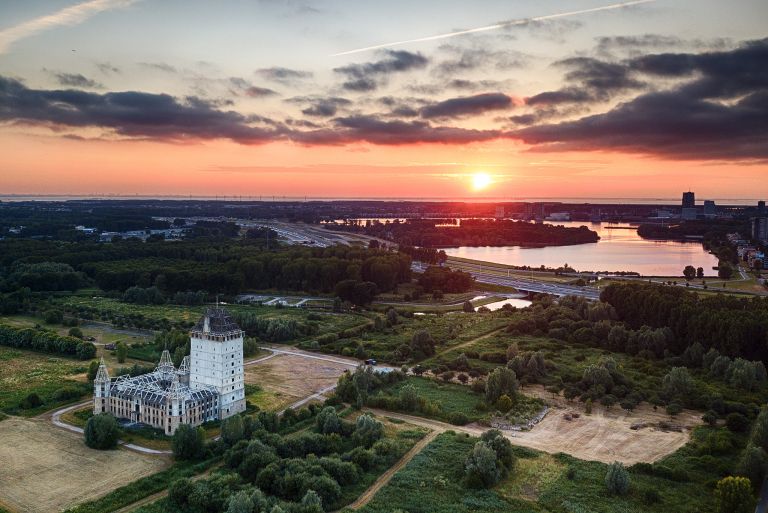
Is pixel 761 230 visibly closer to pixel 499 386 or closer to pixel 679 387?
pixel 679 387

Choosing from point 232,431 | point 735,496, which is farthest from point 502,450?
point 232,431

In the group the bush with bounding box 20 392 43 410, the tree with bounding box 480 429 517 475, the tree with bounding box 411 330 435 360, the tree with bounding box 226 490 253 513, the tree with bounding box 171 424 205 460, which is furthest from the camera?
the tree with bounding box 411 330 435 360

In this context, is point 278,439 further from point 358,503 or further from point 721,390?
point 721,390

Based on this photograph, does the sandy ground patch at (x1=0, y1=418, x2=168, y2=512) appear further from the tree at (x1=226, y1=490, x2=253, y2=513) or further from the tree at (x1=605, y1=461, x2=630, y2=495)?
the tree at (x1=605, y1=461, x2=630, y2=495)

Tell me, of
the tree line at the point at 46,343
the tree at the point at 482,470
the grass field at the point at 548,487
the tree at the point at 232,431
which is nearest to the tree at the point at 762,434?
the grass field at the point at 548,487

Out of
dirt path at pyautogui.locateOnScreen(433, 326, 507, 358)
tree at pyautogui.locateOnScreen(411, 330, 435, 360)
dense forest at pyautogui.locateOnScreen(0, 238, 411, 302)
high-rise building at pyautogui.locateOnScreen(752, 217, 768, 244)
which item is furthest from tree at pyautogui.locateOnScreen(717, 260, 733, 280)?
tree at pyautogui.locateOnScreen(411, 330, 435, 360)

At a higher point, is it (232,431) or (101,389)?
(101,389)

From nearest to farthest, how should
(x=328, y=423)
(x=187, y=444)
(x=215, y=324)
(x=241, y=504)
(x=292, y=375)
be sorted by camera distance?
(x=241, y=504)
(x=187, y=444)
(x=328, y=423)
(x=215, y=324)
(x=292, y=375)
